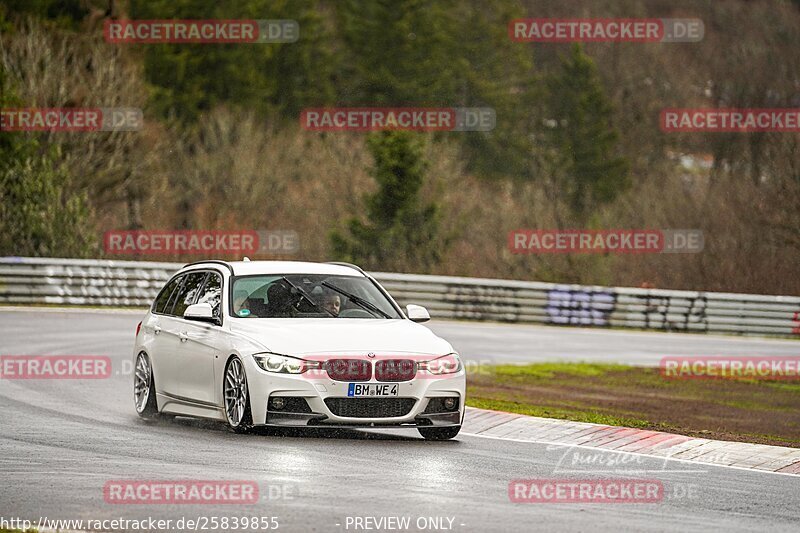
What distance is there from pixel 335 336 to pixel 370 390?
23.9 inches

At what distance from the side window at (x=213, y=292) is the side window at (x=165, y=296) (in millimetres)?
763

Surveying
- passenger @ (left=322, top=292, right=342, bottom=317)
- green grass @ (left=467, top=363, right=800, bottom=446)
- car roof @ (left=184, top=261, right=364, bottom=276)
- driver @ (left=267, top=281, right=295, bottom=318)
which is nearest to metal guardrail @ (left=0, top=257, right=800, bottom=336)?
green grass @ (left=467, top=363, right=800, bottom=446)

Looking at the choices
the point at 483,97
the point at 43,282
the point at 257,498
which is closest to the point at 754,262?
Answer: the point at 43,282

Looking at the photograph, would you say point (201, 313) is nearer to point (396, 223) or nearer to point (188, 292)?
point (188, 292)

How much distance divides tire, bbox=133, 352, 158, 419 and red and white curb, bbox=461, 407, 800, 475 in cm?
294

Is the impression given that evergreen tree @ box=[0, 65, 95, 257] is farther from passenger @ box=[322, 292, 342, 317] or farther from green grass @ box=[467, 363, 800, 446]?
passenger @ box=[322, 292, 342, 317]

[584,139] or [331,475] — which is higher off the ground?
[584,139]

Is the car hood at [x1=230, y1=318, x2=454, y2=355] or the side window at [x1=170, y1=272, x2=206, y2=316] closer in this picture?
the car hood at [x1=230, y1=318, x2=454, y2=355]

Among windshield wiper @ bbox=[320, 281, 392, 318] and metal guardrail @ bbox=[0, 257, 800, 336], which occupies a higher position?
windshield wiper @ bbox=[320, 281, 392, 318]

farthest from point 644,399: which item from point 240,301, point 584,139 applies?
point 584,139

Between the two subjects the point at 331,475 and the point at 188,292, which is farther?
the point at 188,292

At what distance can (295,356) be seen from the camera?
491 inches

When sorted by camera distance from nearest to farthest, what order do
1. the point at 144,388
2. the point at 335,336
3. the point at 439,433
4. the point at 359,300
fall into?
the point at 335,336 → the point at 439,433 → the point at 359,300 → the point at 144,388

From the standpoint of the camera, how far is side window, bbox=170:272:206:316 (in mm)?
14477
